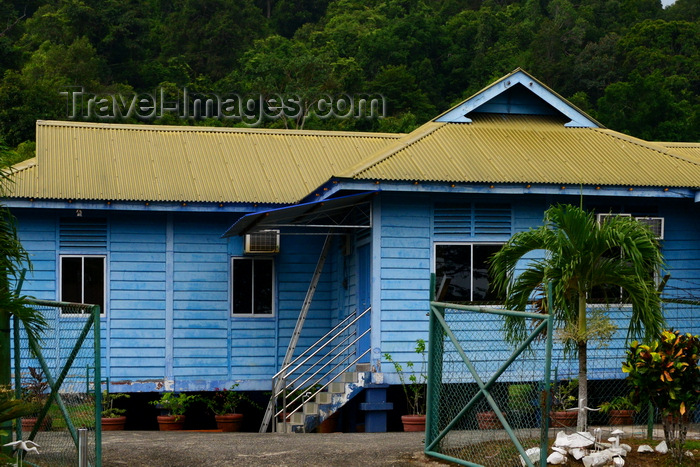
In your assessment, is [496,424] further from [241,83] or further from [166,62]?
[166,62]

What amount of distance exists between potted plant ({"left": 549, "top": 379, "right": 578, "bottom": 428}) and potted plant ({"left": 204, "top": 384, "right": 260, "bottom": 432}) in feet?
17.4

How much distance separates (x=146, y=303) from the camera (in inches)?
697

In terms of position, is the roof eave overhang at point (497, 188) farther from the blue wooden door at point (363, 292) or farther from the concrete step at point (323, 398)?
the concrete step at point (323, 398)

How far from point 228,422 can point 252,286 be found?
2529 mm

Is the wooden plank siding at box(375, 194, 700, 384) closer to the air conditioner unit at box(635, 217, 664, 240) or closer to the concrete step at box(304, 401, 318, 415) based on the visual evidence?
the air conditioner unit at box(635, 217, 664, 240)

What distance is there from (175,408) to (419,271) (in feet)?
15.2

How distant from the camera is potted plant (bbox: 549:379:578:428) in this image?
47.1ft

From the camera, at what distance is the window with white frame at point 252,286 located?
723 inches

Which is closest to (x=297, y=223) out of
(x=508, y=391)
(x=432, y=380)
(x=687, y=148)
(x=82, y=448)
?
(x=432, y=380)

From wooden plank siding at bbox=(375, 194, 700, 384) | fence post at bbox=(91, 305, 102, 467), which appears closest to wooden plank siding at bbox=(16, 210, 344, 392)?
wooden plank siding at bbox=(375, 194, 700, 384)

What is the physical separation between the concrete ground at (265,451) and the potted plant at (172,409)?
3256 mm

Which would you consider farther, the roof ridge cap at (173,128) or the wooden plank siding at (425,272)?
the roof ridge cap at (173,128)

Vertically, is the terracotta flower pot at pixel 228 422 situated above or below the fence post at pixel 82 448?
below

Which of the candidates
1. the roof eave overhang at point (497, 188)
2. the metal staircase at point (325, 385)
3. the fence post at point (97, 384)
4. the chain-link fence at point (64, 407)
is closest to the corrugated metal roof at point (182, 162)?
the roof eave overhang at point (497, 188)
